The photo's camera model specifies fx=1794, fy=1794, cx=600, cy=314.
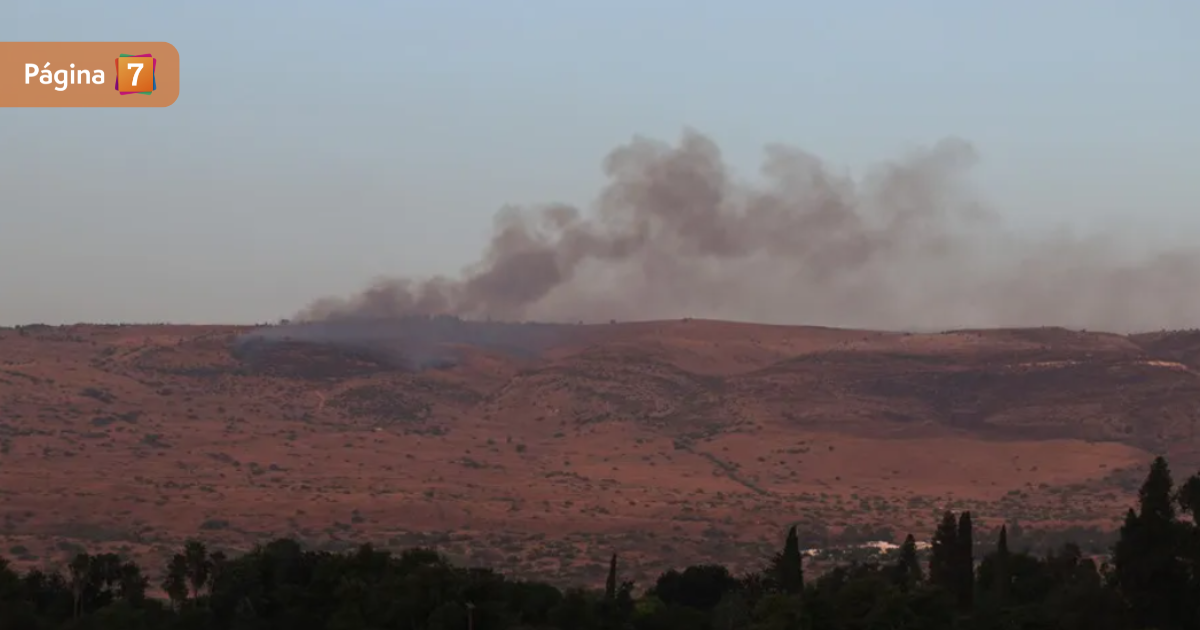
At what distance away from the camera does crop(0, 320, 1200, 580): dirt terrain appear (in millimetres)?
105750

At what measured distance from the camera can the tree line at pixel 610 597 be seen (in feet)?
179

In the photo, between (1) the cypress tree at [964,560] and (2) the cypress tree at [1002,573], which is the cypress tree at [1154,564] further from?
(1) the cypress tree at [964,560]

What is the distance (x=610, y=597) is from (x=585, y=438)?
8464cm

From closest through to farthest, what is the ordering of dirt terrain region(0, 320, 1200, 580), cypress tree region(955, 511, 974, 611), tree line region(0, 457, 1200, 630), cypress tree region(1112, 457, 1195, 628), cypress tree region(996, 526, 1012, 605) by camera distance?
tree line region(0, 457, 1200, 630) < cypress tree region(1112, 457, 1195, 628) < cypress tree region(996, 526, 1012, 605) < cypress tree region(955, 511, 974, 611) < dirt terrain region(0, 320, 1200, 580)

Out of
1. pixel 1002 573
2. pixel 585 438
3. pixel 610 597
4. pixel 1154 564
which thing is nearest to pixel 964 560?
pixel 1002 573

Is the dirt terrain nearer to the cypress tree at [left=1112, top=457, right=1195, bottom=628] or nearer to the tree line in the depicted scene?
the tree line

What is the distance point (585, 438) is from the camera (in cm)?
14488

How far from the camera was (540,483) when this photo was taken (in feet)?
411

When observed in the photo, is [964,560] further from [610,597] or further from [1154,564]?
[610,597]

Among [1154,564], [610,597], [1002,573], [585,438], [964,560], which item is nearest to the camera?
[1154,564]

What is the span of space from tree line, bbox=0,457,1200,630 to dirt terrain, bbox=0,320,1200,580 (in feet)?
92.5

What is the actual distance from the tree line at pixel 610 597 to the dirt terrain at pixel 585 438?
28.2m

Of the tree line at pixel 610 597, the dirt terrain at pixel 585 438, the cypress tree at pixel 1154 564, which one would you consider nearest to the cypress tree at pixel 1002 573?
the tree line at pixel 610 597

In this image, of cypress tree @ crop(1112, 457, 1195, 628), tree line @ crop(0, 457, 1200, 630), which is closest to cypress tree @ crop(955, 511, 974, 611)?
tree line @ crop(0, 457, 1200, 630)
